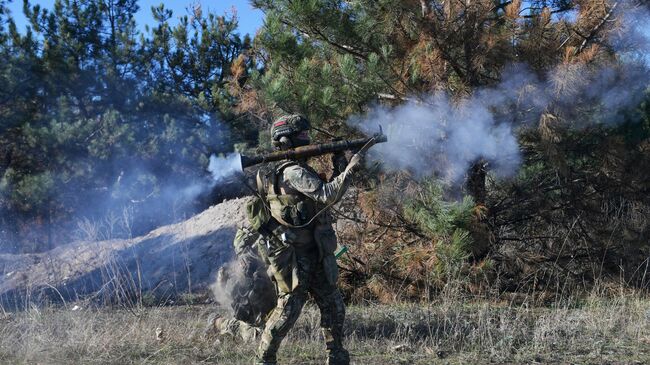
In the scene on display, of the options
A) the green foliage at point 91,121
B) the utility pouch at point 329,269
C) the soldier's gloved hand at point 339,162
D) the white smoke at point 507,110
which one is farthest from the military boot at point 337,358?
the green foliage at point 91,121

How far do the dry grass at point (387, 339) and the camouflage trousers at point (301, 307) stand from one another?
725 millimetres

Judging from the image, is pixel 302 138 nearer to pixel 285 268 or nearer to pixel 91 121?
pixel 285 268

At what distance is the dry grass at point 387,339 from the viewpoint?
19.6ft

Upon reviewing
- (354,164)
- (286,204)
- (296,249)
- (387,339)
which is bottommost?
(387,339)

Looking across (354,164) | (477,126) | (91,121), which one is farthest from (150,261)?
(354,164)

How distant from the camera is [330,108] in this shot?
8.48 m

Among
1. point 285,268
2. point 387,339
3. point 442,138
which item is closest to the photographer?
point 285,268

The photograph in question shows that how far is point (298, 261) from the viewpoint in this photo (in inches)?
208

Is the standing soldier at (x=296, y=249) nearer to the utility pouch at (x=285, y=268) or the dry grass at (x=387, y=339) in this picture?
the utility pouch at (x=285, y=268)

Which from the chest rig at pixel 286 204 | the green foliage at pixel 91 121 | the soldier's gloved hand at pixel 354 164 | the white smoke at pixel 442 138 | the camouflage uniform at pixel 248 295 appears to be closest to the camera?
the soldier's gloved hand at pixel 354 164

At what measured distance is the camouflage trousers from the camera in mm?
5145

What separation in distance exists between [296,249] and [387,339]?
1757mm

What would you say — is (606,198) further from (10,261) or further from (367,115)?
(10,261)

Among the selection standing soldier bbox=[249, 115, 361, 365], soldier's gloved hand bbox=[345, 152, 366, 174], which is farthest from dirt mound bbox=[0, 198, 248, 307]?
soldier's gloved hand bbox=[345, 152, 366, 174]
